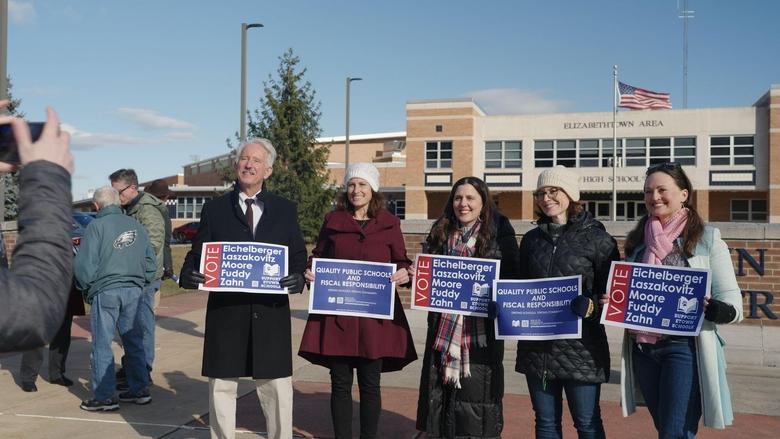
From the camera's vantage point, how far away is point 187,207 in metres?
59.6

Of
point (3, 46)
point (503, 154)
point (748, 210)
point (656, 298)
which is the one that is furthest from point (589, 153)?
point (656, 298)

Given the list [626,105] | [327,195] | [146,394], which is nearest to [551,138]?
[626,105]

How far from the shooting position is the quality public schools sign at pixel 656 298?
3758 millimetres

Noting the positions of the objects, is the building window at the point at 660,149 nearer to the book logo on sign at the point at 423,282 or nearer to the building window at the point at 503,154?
the building window at the point at 503,154

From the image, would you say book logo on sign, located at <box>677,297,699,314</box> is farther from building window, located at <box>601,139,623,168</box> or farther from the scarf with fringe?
building window, located at <box>601,139,623,168</box>

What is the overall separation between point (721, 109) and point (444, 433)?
5169 cm

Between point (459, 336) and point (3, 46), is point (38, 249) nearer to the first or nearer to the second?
point (459, 336)

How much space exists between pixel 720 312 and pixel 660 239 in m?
0.49

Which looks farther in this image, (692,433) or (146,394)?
(146,394)

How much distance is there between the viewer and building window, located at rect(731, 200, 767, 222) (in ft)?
166

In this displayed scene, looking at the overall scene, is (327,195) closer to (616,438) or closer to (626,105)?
(616,438)

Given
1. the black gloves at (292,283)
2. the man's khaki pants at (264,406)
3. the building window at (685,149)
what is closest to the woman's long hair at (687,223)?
the black gloves at (292,283)

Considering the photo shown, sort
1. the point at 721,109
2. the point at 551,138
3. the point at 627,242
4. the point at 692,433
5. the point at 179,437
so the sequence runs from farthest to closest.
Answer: the point at 551,138, the point at 721,109, the point at 179,437, the point at 627,242, the point at 692,433

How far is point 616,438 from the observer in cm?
553
